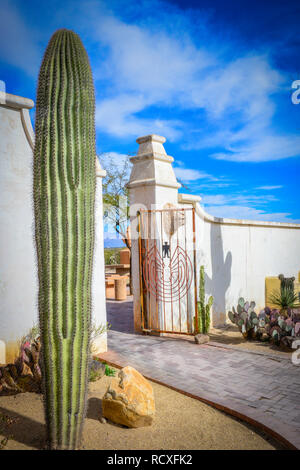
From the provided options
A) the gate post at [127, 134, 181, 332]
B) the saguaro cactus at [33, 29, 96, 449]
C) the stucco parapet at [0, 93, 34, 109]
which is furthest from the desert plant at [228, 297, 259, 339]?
the stucco parapet at [0, 93, 34, 109]

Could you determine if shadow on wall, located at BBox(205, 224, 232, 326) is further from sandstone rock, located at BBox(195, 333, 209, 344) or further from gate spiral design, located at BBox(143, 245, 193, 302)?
sandstone rock, located at BBox(195, 333, 209, 344)

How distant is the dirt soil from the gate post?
3.22 meters

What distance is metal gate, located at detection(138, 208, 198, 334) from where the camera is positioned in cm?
613

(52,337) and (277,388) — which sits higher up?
(52,337)

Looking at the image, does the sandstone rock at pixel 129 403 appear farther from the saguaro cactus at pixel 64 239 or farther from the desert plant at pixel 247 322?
the desert plant at pixel 247 322

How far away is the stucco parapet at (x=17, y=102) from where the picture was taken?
414 cm

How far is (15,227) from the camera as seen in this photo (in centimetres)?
420

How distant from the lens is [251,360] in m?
4.76

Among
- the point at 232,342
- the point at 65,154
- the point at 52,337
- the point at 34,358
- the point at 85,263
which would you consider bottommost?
the point at 232,342

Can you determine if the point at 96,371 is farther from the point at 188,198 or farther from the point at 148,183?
the point at 188,198

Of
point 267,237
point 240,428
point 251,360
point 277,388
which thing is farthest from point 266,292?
point 240,428

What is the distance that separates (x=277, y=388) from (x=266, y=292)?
5498mm

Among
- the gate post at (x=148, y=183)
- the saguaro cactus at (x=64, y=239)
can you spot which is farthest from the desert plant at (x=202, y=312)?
the saguaro cactus at (x=64, y=239)
